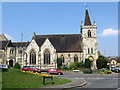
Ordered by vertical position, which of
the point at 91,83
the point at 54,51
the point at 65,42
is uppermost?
the point at 65,42

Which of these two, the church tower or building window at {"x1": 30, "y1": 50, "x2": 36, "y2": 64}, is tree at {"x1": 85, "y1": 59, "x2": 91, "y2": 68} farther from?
building window at {"x1": 30, "y1": 50, "x2": 36, "y2": 64}

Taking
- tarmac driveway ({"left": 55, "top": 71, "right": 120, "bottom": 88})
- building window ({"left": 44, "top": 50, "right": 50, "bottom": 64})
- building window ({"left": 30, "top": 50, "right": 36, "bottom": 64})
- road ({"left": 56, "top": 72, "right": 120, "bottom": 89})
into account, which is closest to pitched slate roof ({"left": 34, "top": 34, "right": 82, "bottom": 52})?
building window ({"left": 30, "top": 50, "right": 36, "bottom": 64})

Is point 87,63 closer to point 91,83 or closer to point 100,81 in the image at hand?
point 100,81

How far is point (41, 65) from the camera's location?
1971 inches

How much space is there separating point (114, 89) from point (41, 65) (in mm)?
37435

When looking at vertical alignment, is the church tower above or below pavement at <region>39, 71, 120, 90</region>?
above

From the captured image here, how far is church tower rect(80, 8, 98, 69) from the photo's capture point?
5022 centimetres

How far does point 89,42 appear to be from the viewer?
50.7m

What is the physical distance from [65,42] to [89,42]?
339 inches

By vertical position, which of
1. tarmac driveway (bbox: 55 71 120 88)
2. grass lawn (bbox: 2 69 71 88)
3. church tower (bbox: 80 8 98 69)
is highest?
church tower (bbox: 80 8 98 69)

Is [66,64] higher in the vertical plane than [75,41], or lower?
lower

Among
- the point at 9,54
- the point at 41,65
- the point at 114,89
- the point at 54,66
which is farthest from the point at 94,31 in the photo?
the point at 114,89

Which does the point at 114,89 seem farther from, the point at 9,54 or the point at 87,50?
the point at 9,54

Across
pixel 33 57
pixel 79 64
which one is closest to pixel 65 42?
pixel 79 64
